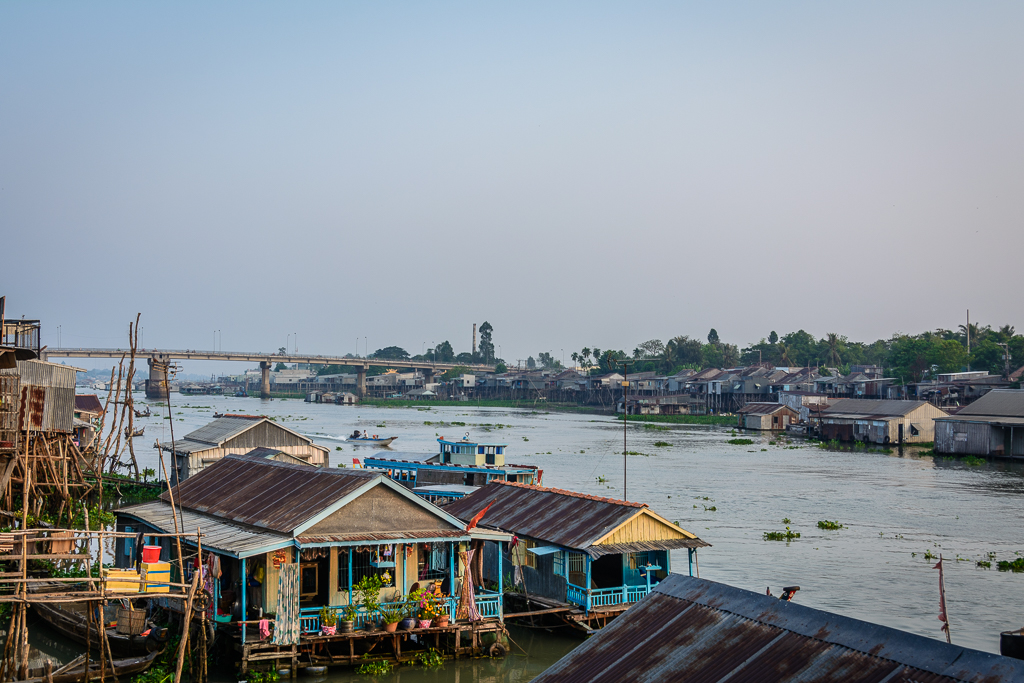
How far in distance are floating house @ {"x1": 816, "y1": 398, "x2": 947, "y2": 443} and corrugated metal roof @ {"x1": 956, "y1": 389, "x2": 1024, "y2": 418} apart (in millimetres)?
4755

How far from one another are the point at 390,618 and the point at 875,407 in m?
66.0

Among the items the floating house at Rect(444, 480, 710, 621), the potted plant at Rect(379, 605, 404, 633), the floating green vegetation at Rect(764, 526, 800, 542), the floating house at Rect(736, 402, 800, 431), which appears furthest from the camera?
the floating house at Rect(736, 402, 800, 431)

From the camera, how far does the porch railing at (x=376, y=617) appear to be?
15.6 metres

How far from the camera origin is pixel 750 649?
8.20 m

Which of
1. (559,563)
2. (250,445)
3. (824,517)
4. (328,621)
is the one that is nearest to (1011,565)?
(824,517)

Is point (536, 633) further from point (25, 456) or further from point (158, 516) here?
point (25, 456)

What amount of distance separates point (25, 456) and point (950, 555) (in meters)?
27.8

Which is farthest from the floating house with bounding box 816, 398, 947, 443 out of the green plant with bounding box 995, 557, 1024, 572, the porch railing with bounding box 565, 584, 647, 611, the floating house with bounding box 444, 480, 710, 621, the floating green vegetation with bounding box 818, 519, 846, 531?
the porch railing with bounding box 565, 584, 647, 611

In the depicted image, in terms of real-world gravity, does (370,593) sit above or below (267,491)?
below

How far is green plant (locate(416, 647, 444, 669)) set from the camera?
1631 centimetres

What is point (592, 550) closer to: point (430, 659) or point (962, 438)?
point (430, 659)

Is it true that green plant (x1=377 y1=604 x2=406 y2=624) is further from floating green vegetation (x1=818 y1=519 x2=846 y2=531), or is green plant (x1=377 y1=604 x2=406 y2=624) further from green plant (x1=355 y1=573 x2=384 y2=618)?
floating green vegetation (x1=818 y1=519 x2=846 y2=531)

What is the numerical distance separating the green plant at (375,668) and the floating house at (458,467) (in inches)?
599

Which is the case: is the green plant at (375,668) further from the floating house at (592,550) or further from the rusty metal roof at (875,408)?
the rusty metal roof at (875,408)
